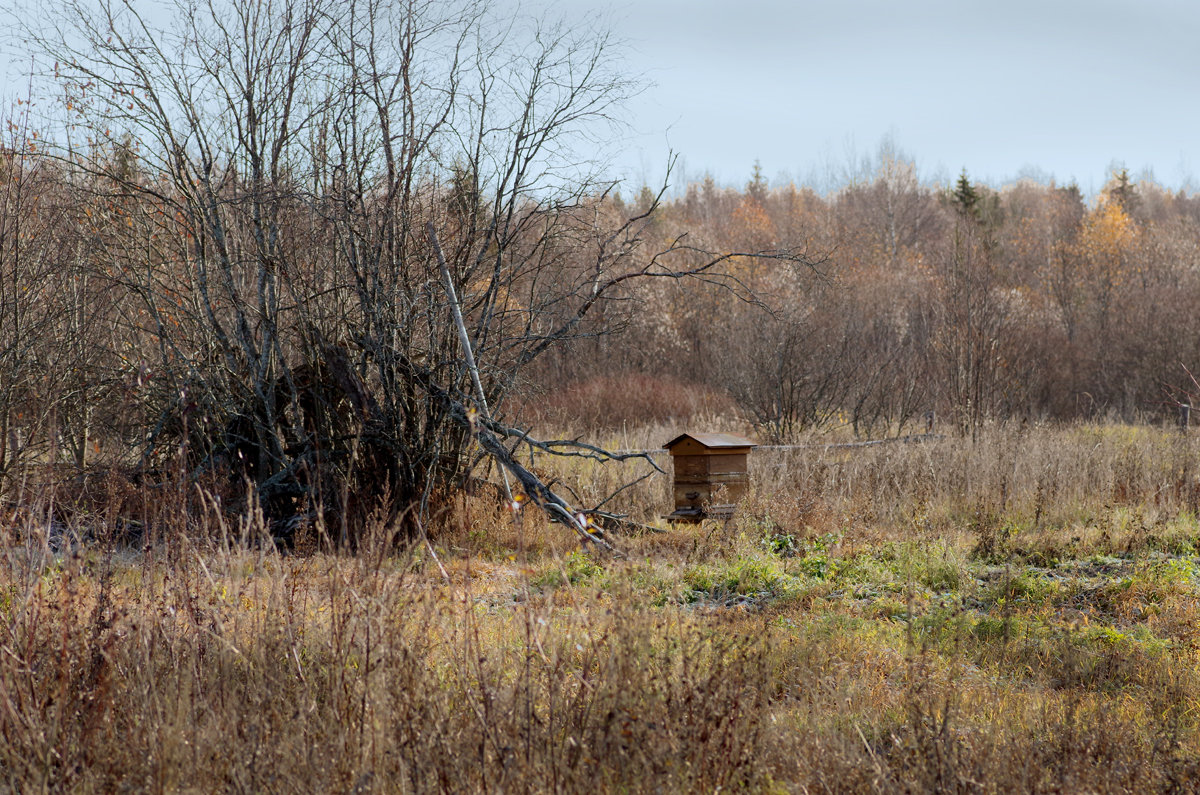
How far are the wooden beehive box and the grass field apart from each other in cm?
88

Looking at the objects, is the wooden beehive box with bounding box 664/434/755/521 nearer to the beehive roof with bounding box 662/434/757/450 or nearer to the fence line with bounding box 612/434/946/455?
the beehive roof with bounding box 662/434/757/450

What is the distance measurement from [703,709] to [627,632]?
39cm

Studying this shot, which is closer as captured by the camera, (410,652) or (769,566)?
(410,652)

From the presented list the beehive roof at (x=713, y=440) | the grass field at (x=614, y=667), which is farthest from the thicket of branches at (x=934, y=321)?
the grass field at (x=614, y=667)

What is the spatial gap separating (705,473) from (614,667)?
19.7 feet

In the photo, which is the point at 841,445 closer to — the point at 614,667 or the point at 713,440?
the point at 713,440

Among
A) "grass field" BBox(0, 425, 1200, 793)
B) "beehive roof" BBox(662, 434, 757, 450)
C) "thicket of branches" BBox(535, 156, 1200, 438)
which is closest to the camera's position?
"grass field" BBox(0, 425, 1200, 793)

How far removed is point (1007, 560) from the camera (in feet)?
25.3

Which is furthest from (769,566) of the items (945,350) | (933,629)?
(945,350)

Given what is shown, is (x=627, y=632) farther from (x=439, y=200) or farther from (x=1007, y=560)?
(x=439, y=200)

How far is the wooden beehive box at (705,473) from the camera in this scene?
8977 mm

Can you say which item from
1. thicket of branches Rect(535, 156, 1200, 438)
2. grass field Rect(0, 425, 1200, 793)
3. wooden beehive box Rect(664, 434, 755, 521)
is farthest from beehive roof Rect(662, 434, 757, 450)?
thicket of branches Rect(535, 156, 1200, 438)

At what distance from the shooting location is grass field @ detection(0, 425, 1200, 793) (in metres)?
2.97

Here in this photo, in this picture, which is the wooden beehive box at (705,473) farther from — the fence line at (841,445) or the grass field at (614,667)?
the fence line at (841,445)
